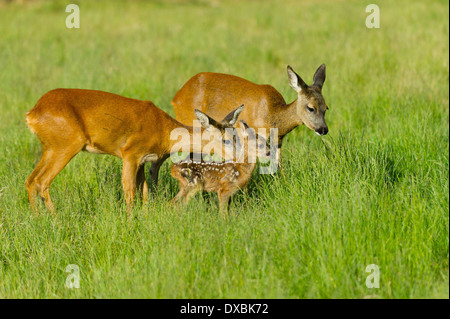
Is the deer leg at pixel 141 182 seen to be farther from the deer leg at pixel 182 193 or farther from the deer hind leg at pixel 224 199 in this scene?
the deer hind leg at pixel 224 199

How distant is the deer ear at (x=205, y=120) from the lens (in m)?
5.37

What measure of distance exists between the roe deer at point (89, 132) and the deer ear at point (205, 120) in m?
0.02

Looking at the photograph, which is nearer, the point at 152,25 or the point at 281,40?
the point at 281,40

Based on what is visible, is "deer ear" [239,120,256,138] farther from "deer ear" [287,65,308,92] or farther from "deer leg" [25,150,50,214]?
"deer leg" [25,150,50,214]

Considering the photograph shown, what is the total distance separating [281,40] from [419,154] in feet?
23.5

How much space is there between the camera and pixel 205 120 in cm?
544

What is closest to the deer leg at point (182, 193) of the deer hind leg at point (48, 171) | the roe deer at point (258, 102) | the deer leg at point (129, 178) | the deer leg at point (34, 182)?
the deer leg at point (129, 178)

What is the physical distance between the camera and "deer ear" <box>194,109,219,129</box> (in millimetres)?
5374

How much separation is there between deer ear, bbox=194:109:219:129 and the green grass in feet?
2.33

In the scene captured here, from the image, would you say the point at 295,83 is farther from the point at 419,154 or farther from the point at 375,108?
the point at 375,108

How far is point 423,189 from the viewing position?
4.68 m

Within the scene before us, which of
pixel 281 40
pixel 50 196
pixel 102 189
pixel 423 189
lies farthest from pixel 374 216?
pixel 281 40

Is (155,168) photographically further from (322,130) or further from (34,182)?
(322,130)

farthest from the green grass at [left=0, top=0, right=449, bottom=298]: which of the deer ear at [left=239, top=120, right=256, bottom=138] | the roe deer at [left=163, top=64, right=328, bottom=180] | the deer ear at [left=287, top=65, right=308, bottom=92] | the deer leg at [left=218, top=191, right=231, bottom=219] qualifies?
the deer ear at [left=287, top=65, right=308, bottom=92]
